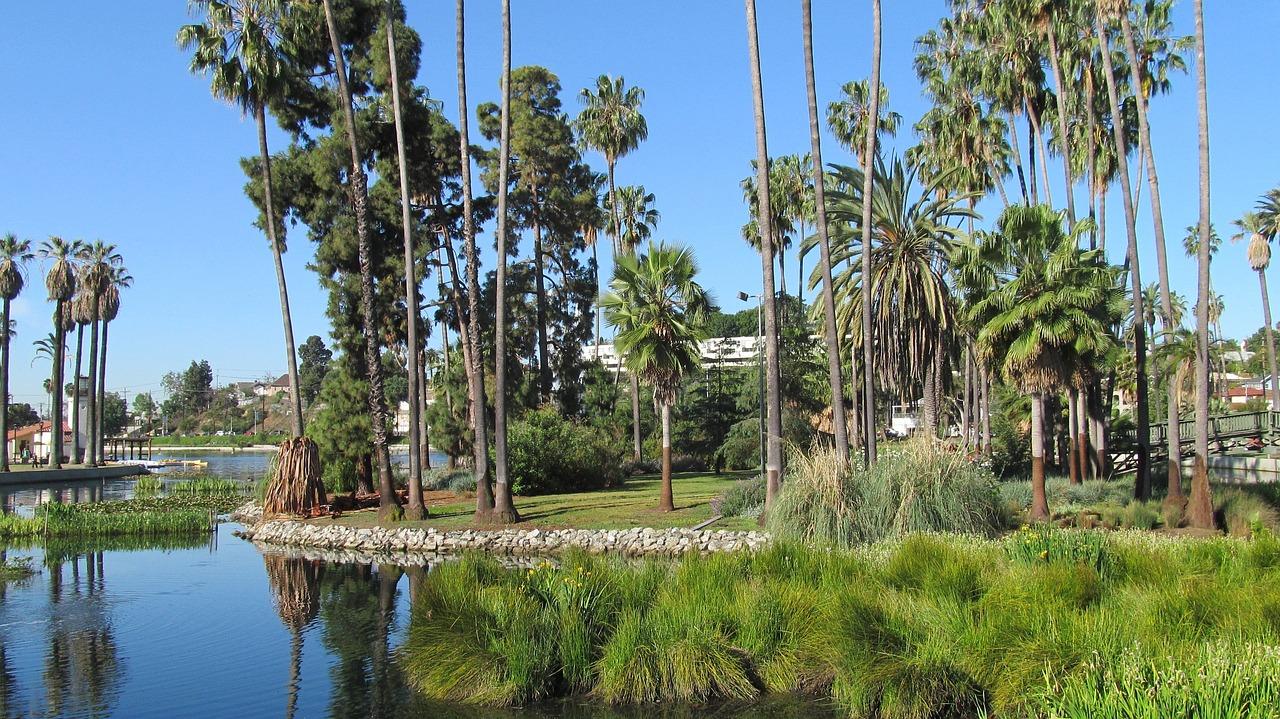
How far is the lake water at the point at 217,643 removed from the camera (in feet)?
36.2

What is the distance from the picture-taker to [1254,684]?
7133mm

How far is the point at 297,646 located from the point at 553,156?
1508 inches

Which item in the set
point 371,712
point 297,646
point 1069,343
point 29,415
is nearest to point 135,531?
point 297,646

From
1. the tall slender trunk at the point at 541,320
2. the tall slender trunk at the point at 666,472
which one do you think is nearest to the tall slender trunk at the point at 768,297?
the tall slender trunk at the point at 666,472

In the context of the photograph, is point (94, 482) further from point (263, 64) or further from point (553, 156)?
point (263, 64)

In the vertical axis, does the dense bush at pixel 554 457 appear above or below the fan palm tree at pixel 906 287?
below

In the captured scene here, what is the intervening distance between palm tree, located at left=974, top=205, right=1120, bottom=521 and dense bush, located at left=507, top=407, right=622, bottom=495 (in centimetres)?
1698

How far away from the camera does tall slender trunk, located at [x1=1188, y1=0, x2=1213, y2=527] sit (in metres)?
A: 22.3

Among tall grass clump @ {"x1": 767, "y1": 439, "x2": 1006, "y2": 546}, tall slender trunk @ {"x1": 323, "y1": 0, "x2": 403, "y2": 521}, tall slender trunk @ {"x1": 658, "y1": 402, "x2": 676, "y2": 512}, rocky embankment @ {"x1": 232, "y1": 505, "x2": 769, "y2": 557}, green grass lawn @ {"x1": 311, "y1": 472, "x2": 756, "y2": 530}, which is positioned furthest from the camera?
tall slender trunk @ {"x1": 658, "y1": 402, "x2": 676, "y2": 512}

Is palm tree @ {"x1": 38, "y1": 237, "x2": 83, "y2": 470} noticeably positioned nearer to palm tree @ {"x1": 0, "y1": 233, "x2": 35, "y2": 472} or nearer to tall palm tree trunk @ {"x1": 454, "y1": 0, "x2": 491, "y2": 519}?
palm tree @ {"x1": 0, "y1": 233, "x2": 35, "y2": 472}

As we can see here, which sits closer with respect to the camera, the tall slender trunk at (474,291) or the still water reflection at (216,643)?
the still water reflection at (216,643)

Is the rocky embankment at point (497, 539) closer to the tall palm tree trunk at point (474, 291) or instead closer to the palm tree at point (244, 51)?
the tall palm tree trunk at point (474, 291)

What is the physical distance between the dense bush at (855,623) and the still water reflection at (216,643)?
0.45m

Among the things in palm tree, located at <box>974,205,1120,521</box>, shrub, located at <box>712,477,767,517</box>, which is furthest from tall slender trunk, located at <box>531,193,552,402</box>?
palm tree, located at <box>974,205,1120,521</box>
